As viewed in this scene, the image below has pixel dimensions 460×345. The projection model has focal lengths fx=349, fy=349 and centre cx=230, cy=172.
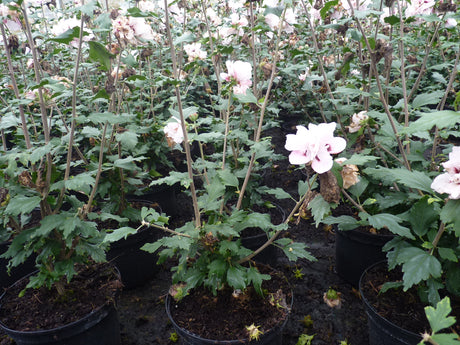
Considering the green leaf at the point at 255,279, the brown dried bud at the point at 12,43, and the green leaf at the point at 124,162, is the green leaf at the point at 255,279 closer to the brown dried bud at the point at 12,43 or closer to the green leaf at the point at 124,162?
the green leaf at the point at 124,162

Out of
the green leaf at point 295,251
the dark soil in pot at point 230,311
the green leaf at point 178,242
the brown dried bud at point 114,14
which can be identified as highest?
the brown dried bud at point 114,14

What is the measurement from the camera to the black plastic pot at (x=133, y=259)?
246cm

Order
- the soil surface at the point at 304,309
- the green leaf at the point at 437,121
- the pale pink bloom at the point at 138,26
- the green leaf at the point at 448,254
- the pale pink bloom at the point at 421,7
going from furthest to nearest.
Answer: the soil surface at the point at 304,309, the pale pink bloom at the point at 138,26, the pale pink bloom at the point at 421,7, the green leaf at the point at 448,254, the green leaf at the point at 437,121

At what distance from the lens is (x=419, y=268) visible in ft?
4.39

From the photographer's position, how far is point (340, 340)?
2.07 metres

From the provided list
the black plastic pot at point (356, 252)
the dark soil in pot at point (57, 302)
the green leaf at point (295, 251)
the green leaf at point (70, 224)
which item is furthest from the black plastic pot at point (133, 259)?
the black plastic pot at point (356, 252)

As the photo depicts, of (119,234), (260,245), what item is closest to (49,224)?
(119,234)

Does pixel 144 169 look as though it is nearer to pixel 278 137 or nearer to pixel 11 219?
pixel 11 219

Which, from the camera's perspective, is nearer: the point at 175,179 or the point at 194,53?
the point at 175,179

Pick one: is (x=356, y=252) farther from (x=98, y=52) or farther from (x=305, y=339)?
(x=98, y=52)

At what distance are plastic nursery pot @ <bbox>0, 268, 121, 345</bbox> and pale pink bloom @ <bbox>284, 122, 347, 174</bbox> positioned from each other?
1349 millimetres

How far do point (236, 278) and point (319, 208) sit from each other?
1.81ft

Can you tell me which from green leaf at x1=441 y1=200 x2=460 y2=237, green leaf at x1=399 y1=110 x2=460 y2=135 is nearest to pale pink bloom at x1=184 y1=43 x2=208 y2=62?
green leaf at x1=399 y1=110 x2=460 y2=135

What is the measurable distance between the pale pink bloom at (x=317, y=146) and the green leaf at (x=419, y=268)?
22.1 inches
